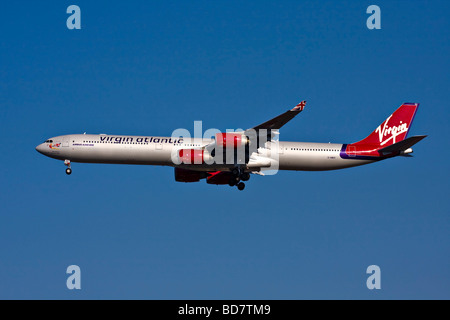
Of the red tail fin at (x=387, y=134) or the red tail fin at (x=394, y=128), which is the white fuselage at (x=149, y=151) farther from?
the red tail fin at (x=394, y=128)

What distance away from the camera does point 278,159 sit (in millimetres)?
61000

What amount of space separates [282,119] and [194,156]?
8783mm

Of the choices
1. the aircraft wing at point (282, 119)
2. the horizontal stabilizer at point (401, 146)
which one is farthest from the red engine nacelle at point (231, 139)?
the horizontal stabilizer at point (401, 146)

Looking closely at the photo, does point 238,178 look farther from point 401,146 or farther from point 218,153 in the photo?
point 401,146

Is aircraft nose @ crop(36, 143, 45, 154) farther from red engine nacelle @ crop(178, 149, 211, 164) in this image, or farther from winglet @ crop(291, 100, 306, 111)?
winglet @ crop(291, 100, 306, 111)

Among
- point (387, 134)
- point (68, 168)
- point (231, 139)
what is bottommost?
point (68, 168)

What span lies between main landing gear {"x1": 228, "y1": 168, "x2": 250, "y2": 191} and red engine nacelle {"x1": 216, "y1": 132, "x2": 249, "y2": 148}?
4327mm

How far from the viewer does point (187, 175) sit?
6275cm

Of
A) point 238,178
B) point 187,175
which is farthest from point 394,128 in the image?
point 187,175
